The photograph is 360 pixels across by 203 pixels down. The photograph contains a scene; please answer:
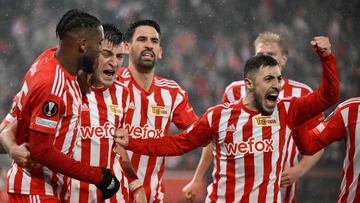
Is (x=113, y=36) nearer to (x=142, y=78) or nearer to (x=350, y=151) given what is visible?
(x=142, y=78)

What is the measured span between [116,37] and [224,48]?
4.31 meters

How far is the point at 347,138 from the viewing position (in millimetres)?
3527

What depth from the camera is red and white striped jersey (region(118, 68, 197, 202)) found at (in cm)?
418

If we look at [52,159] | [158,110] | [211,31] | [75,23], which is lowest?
[52,159]

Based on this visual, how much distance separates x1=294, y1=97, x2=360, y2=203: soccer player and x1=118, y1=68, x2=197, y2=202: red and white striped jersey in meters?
0.94

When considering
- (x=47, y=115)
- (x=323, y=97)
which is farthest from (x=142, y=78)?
(x=47, y=115)

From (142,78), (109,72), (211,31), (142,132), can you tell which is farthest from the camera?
(211,31)

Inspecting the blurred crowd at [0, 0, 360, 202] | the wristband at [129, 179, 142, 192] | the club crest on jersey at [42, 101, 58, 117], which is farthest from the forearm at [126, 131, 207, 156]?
the blurred crowd at [0, 0, 360, 202]

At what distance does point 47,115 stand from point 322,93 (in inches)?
50.3

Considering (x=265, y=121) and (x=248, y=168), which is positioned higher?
(x=265, y=121)

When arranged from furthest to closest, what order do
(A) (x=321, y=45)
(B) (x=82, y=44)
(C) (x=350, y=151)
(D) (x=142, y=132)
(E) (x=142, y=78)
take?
(E) (x=142, y=78)
(D) (x=142, y=132)
(C) (x=350, y=151)
(A) (x=321, y=45)
(B) (x=82, y=44)

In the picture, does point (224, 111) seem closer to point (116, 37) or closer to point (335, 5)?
point (116, 37)

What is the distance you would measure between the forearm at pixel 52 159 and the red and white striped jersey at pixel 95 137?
25.6 inches

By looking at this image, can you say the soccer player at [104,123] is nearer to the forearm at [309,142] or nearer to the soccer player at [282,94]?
the soccer player at [282,94]
